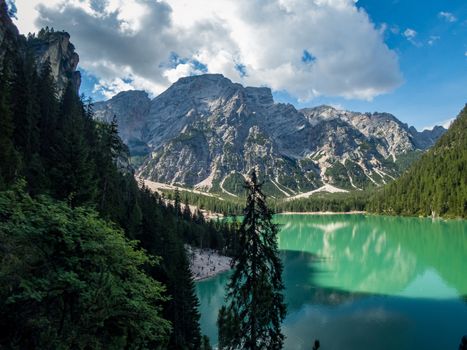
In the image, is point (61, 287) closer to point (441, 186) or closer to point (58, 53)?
point (58, 53)

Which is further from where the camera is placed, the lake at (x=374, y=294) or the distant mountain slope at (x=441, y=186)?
the distant mountain slope at (x=441, y=186)

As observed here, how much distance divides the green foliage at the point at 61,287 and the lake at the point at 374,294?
113 feet

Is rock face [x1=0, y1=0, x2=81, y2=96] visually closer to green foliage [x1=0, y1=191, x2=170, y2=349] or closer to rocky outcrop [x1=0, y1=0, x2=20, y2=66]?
rocky outcrop [x1=0, y1=0, x2=20, y2=66]

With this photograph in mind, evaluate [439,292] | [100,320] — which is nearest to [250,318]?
[100,320]

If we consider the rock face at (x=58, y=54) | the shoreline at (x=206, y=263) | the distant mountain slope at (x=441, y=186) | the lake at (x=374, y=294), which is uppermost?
the rock face at (x=58, y=54)

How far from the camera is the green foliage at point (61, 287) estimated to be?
7145 mm

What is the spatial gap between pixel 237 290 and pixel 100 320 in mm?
11767

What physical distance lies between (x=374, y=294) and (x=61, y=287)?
59.9m

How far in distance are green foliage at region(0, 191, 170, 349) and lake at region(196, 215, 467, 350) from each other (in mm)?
34478

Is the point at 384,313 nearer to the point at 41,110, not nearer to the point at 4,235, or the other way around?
the point at 4,235

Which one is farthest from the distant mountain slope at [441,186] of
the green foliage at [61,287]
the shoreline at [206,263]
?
the green foliage at [61,287]

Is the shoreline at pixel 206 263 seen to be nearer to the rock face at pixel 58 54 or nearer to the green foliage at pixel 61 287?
the green foliage at pixel 61 287

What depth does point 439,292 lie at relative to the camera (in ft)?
190

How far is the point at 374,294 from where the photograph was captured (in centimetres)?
5800
